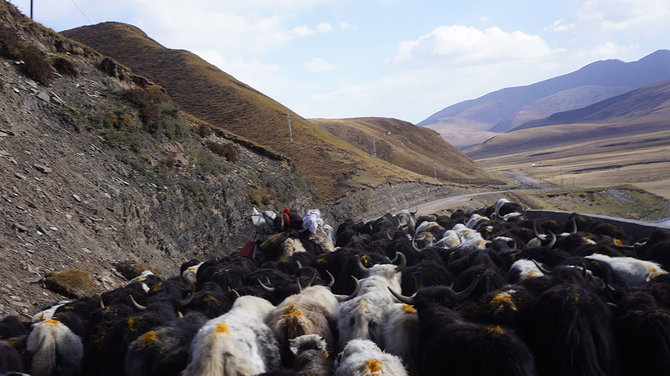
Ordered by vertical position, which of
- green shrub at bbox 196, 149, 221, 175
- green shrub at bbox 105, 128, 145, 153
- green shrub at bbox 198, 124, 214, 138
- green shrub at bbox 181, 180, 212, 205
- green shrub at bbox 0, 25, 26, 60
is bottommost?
green shrub at bbox 181, 180, 212, 205

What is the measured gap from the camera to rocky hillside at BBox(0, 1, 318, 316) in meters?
12.4

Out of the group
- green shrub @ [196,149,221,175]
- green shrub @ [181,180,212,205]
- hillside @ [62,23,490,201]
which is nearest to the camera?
green shrub @ [181,180,212,205]

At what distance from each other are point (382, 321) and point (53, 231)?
33.9 ft

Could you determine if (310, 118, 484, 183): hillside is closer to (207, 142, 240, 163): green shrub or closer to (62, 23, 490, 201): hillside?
(62, 23, 490, 201): hillside

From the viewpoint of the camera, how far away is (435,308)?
5.94m

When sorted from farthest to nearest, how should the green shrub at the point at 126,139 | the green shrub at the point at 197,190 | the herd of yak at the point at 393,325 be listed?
the green shrub at the point at 197,190 < the green shrub at the point at 126,139 < the herd of yak at the point at 393,325

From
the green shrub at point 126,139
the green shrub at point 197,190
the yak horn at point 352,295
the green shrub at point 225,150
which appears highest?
the green shrub at point 126,139

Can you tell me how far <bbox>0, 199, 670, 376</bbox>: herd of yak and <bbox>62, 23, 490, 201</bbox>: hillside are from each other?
1589 inches

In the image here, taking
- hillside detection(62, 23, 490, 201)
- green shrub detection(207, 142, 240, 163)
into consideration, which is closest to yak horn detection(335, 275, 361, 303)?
green shrub detection(207, 142, 240, 163)

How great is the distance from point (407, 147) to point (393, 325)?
11656cm

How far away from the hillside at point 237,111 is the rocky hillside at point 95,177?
82.9 feet

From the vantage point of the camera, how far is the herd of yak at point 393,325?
488 cm

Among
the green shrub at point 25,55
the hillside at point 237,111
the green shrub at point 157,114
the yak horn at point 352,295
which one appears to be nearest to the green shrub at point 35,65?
the green shrub at point 25,55

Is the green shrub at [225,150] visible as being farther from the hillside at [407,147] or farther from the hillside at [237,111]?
the hillside at [407,147]
